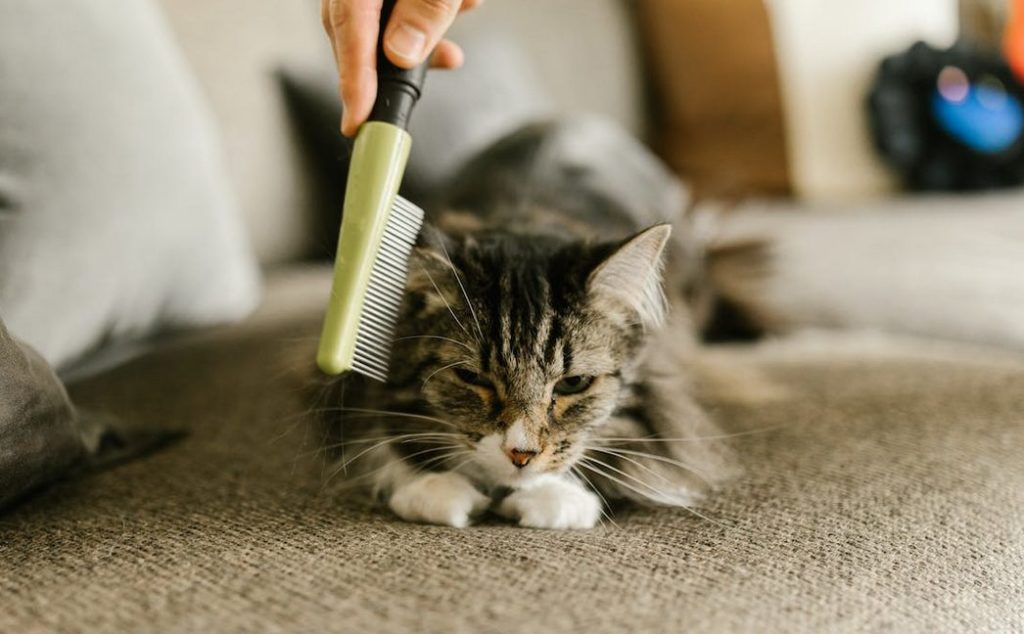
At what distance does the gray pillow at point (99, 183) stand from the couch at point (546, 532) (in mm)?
142

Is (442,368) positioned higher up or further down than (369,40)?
further down

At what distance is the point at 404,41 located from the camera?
0.88 m

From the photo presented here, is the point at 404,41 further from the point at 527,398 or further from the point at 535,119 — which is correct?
the point at 535,119

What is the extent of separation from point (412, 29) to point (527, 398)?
1.32ft

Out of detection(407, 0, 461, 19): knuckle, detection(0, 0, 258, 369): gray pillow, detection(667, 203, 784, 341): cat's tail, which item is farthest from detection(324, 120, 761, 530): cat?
detection(667, 203, 784, 341): cat's tail

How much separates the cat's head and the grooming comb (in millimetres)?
28

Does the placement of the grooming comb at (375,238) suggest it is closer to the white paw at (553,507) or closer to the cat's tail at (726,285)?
the white paw at (553,507)

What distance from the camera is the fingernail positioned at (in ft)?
2.89

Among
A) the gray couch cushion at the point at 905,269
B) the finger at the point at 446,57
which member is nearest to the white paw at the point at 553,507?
the finger at the point at 446,57

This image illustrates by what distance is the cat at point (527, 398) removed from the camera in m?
0.91

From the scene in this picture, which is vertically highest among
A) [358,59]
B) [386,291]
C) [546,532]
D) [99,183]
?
[358,59]

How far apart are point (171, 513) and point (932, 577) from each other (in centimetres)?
72

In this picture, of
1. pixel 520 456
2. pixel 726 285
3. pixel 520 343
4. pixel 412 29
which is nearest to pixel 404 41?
pixel 412 29

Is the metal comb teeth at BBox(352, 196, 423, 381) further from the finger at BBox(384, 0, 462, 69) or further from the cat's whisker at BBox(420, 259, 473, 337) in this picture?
the finger at BBox(384, 0, 462, 69)
